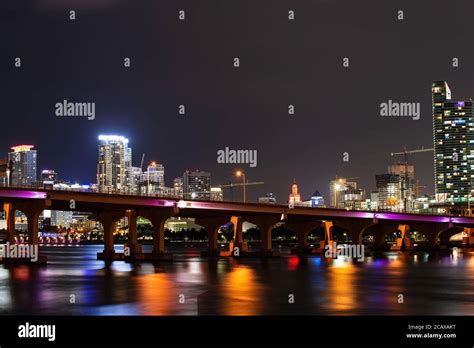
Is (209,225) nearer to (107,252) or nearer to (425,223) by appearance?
(107,252)

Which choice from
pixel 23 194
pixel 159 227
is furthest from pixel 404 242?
pixel 23 194

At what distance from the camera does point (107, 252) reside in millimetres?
117312

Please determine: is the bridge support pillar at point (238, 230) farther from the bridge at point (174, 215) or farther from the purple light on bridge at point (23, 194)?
the purple light on bridge at point (23, 194)

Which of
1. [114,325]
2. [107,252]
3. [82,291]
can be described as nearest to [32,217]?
[107,252]

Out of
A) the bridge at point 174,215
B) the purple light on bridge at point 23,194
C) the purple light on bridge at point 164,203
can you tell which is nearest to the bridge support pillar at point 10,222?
the bridge at point 174,215

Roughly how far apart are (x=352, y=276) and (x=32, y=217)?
4470 cm

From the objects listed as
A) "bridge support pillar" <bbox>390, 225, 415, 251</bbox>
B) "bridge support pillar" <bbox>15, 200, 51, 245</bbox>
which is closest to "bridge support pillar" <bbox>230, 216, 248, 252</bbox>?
"bridge support pillar" <bbox>15, 200, 51, 245</bbox>

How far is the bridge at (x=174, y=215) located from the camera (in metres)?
95.2

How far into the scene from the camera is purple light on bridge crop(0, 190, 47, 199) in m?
89.2

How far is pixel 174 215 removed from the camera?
384 ft

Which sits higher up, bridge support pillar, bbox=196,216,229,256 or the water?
bridge support pillar, bbox=196,216,229,256

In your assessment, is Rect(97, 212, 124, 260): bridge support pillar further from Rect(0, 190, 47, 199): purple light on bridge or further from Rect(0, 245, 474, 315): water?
Rect(0, 245, 474, 315): water

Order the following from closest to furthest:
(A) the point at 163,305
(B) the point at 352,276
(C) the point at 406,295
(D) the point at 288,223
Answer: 1. (A) the point at 163,305
2. (C) the point at 406,295
3. (B) the point at 352,276
4. (D) the point at 288,223

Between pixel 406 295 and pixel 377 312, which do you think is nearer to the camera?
pixel 377 312
